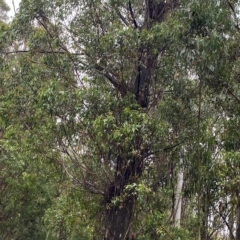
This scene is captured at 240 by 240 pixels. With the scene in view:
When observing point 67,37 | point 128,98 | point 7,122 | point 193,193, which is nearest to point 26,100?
point 7,122

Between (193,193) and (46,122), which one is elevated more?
(46,122)

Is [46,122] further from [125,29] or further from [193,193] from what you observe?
[193,193]

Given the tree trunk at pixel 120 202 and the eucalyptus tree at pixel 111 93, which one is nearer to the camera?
the eucalyptus tree at pixel 111 93

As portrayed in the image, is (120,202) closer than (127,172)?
Yes

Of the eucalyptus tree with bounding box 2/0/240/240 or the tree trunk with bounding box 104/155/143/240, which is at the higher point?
the eucalyptus tree with bounding box 2/0/240/240

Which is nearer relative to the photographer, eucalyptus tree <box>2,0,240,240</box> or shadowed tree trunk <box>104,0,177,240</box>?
eucalyptus tree <box>2,0,240,240</box>

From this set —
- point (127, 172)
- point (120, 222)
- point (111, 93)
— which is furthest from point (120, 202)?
point (111, 93)

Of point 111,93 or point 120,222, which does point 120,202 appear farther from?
point 111,93

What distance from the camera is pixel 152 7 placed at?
6508 mm

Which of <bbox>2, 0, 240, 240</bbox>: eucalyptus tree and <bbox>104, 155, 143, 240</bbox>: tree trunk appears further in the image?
<bbox>104, 155, 143, 240</bbox>: tree trunk

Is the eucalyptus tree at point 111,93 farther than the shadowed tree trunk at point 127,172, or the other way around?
the shadowed tree trunk at point 127,172

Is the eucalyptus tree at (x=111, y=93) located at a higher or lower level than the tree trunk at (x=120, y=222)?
higher

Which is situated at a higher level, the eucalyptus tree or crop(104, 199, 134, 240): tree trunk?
the eucalyptus tree

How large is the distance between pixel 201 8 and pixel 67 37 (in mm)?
2718
